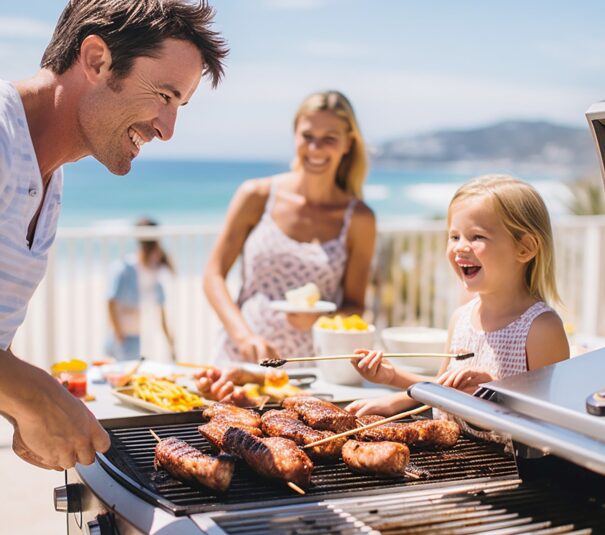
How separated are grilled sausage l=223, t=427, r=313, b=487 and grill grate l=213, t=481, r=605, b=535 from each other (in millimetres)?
125

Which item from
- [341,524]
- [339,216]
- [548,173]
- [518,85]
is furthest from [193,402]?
[518,85]

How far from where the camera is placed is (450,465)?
1936 millimetres

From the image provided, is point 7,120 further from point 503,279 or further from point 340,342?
point 340,342

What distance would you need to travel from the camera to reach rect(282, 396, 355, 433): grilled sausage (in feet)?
7.02

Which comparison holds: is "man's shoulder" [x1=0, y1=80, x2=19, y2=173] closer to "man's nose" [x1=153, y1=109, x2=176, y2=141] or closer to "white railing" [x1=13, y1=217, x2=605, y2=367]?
"man's nose" [x1=153, y1=109, x2=176, y2=141]

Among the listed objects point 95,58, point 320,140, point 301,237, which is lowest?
point 301,237

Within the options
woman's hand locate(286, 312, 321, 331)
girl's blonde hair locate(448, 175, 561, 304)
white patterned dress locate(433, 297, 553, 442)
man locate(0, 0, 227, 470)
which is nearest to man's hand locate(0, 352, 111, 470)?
man locate(0, 0, 227, 470)

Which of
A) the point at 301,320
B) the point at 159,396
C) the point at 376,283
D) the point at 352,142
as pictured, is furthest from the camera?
the point at 376,283

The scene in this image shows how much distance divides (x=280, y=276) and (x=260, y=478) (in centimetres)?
220

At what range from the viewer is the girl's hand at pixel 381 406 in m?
2.35

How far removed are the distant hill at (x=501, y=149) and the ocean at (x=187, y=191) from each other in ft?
3.73

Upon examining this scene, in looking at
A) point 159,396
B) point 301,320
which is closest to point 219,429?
point 159,396

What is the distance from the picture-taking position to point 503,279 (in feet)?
7.80

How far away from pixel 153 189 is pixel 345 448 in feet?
107
